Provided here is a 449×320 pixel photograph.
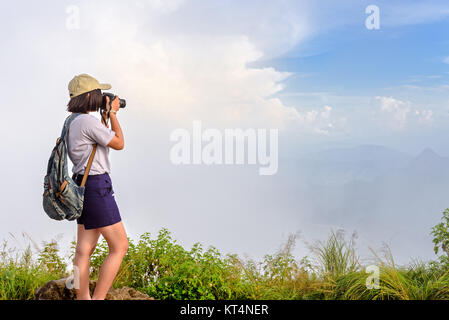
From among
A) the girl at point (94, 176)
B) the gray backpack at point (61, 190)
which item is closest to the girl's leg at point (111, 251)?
the girl at point (94, 176)

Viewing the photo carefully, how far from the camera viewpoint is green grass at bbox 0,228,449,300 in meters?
5.88

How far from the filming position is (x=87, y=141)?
16.2 feet

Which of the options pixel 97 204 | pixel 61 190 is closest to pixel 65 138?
pixel 61 190

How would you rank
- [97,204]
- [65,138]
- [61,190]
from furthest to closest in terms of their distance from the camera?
[65,138] → [97,204] → [61,190]

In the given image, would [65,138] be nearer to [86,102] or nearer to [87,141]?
[87,141]

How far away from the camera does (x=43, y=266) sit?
7.02m

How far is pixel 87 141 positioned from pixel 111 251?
1.17 meters

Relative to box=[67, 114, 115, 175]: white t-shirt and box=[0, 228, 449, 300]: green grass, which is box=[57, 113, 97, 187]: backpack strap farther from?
box=[0, 228, 449, 300]: green grass

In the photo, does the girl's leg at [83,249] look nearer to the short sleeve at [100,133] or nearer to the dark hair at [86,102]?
the short sleeve at [100,133]

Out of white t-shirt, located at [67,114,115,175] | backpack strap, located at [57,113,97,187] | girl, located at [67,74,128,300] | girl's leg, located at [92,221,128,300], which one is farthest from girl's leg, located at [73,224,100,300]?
white t-shirt, located at [67,114,115,175]

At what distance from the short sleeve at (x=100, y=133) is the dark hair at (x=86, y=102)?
0.31m

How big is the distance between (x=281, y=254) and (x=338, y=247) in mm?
817
